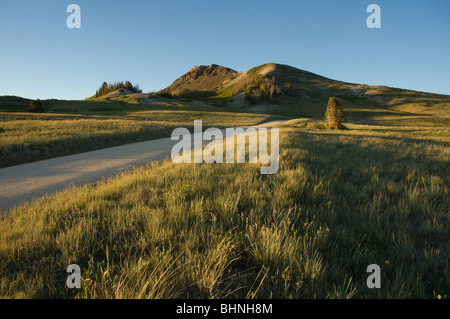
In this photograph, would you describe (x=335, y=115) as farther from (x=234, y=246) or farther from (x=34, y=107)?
(x=34, y=107)

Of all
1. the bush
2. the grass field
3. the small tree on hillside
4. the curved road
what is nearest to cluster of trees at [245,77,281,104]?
the small tree on hillside

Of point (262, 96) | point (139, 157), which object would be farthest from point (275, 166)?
point (262, 96)

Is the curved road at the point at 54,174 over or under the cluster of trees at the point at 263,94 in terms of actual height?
under

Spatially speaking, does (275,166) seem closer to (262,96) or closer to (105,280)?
(105,280)

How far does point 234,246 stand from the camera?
2314mm

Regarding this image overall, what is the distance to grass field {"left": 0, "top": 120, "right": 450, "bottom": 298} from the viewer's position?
186cm

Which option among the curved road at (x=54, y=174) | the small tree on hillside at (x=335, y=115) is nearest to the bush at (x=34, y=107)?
the curved road at (x=54, y=174)

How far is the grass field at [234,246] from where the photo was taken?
6.11ft

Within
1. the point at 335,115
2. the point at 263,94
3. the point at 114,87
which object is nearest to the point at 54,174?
the point at 335,115

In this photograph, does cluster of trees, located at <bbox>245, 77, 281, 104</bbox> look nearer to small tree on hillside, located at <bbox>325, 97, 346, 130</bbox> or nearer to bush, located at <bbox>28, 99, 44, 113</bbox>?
small tree on hillside, located at <bbox>325, 97, 346, 130</bbox>

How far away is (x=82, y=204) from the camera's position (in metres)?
3.82

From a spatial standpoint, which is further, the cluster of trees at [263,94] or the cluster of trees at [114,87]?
the cluster of trees at [114,87]

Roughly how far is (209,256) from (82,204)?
294 centimetres

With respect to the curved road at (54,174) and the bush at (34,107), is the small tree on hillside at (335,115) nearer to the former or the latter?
the curved road at (54,174)
